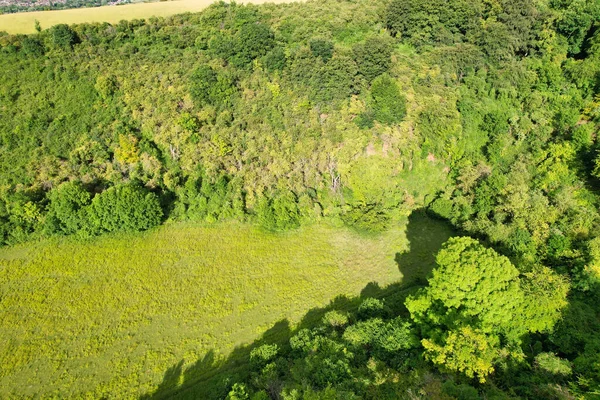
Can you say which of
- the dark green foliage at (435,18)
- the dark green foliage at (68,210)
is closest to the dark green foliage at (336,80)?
the dark green foliage at (435,18)

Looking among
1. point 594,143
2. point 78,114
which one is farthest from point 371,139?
point 78,114

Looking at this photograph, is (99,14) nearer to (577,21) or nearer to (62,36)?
(62,36)

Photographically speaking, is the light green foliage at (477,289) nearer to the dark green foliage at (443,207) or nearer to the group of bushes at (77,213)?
the dark green foliage at (443,207)

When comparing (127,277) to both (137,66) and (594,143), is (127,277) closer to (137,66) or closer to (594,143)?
(137,66)

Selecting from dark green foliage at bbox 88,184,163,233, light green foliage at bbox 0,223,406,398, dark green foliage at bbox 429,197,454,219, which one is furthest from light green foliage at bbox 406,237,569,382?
dark green foliage at bbox 88,184,163,233

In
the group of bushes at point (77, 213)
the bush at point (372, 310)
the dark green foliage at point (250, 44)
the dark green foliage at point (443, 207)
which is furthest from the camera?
the dark green foliage at point (250, 44)

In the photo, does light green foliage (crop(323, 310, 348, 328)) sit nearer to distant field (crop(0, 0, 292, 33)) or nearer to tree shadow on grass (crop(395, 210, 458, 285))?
tree shadow on grass (crop(395, 210, 458, 285))
